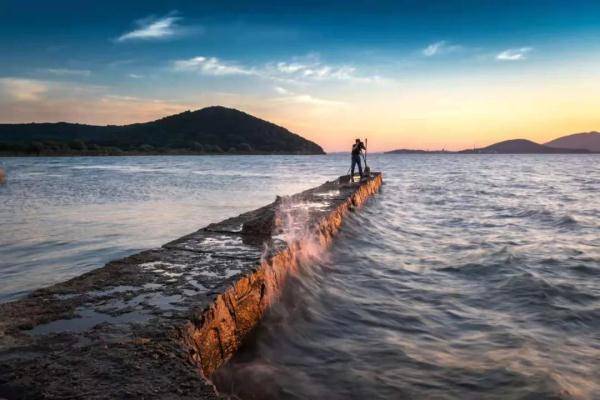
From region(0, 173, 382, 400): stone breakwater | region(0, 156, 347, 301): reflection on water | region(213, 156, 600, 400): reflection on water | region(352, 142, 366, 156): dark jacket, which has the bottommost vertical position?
region(213, 156, 600, 400): reflection on water

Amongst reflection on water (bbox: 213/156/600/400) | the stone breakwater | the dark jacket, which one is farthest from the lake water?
the dark jacket

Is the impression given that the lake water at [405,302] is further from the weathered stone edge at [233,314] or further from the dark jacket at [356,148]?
the dark jacket at [356,148]

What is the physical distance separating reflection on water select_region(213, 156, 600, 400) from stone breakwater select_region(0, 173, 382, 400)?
38 cm

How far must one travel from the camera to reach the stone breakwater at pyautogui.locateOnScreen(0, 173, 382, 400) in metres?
2.37

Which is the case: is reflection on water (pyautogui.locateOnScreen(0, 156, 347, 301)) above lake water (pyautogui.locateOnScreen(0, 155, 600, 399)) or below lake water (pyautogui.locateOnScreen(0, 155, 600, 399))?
above

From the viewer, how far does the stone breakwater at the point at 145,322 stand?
237 cm

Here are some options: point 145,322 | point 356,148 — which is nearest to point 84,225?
point 145,322

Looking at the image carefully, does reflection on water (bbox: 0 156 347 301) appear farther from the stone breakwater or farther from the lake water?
the stone breakwater

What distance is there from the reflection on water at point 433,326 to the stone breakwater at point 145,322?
0.38 meters

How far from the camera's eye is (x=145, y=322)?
127 inches

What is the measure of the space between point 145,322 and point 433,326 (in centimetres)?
341

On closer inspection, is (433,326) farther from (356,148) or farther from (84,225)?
(356,148)

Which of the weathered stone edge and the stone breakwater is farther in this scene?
the weathered stone edge

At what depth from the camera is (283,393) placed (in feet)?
11.2
